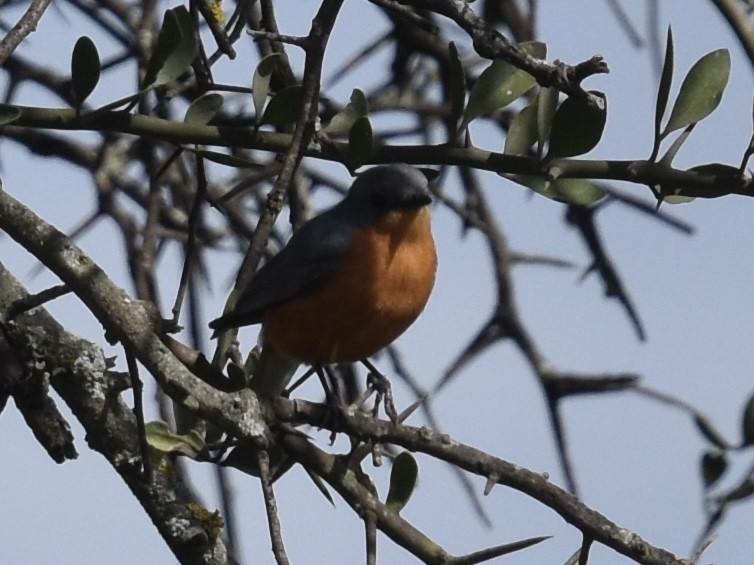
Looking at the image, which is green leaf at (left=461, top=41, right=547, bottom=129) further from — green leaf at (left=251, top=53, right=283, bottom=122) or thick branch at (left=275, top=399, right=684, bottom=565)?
thick branch at (left=275, top=399, right=684, bottom=565)

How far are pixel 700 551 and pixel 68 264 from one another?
1226mm

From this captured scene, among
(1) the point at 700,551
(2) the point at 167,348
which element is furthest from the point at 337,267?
(1) the point at 700,551

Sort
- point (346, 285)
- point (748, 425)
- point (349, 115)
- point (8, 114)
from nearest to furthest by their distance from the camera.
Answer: point (8, 114) < point (349, 115) < point (748, 425) < point (346, 285)

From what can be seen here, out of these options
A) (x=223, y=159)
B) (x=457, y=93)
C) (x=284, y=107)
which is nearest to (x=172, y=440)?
(x=223, y=159)

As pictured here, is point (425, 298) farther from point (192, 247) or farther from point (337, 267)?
point (192, 247)

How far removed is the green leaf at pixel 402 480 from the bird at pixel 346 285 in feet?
5.35

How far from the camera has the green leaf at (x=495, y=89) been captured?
2.70m

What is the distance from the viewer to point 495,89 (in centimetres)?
273

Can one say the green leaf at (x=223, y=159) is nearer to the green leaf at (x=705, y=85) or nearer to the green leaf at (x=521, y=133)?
the green leaf at (x=521, y=133)

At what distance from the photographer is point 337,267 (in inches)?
186

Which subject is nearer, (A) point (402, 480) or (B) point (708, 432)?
(A) point (402, 480)

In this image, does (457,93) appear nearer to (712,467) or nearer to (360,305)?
(712,467)

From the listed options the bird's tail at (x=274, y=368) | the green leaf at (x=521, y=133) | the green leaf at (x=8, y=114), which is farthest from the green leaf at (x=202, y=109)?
the bird's tail at (x=274, y=368)

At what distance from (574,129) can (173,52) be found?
74 centimetres
